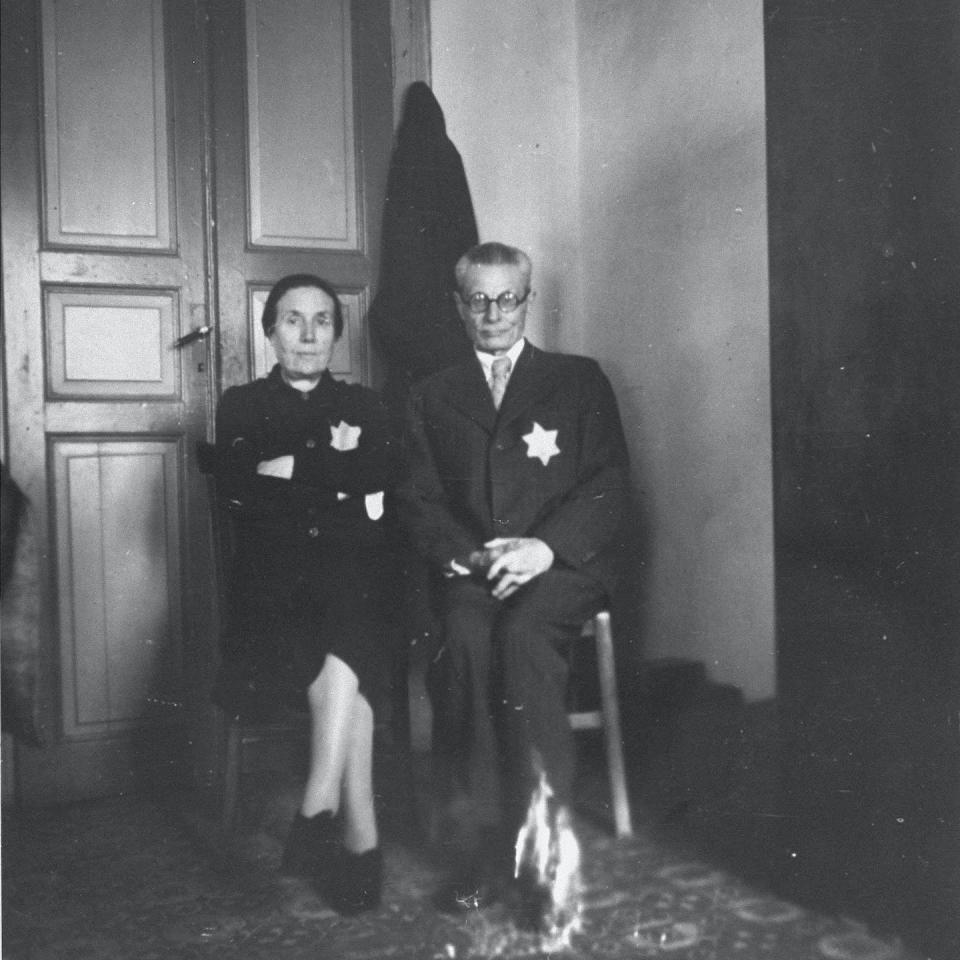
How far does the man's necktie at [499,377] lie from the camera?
6.31ft

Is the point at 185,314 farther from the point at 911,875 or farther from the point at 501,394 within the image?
the point at 911,875

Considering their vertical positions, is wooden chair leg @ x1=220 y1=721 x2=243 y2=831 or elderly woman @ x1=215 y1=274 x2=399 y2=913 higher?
elderly woman @ x1=215 y1=274 x2=399 y2=913

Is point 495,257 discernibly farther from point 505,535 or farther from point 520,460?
point 505,535

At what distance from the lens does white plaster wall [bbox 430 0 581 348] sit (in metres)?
2.31

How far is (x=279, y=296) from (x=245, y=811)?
97 centimetres

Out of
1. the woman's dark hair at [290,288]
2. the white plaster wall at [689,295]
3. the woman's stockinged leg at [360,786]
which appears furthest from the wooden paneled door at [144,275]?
the white plaster wall at [689,295]

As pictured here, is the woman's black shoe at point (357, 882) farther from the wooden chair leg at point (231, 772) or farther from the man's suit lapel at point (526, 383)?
the man's suit lapel at point (526, 383)

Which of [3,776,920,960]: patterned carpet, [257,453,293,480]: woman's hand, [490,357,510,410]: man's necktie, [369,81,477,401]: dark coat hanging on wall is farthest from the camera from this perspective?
[369,81,477,401]: dark coat hanging on wall

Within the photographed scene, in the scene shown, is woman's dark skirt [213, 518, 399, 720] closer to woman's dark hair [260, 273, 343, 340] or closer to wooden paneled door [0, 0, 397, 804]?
wooden paneled door [0, 0, 397, 804]

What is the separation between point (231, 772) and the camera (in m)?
1.91

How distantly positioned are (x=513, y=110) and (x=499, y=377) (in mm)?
746

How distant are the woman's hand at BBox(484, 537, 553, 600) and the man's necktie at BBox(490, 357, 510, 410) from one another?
0.29 meters

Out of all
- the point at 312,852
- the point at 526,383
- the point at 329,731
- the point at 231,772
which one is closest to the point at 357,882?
the point at 312,852

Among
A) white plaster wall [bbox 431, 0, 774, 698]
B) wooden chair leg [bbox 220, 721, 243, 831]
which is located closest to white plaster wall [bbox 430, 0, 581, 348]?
white plaster wall [bbox 431, 0, 774, 698]
